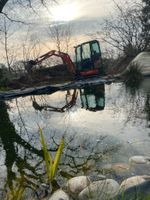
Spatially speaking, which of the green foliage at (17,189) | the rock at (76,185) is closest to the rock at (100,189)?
the rock at (76,185)

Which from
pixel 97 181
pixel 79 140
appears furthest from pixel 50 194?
pixel 79 140

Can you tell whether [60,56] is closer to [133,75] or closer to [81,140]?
[133,75]

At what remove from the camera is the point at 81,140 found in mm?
7094

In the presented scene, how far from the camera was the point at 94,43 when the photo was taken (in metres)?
22.4

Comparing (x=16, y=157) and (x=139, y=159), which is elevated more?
(x=139, y=159)

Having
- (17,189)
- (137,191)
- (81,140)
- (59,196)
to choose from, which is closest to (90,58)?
(81,140)

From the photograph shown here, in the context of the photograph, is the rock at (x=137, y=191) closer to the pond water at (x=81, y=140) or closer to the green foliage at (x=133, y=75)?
the pond water at (x=81, y=140)

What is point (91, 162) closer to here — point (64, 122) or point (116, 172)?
point (116, 172)

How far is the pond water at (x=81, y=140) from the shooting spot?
205 inches

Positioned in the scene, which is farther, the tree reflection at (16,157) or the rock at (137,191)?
the tree reflection at (16,157)

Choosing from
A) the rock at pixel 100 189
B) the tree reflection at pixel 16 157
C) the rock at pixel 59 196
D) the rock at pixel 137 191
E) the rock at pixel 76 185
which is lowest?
the tree reflection at pixel 16 157

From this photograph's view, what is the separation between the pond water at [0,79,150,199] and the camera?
5.20m

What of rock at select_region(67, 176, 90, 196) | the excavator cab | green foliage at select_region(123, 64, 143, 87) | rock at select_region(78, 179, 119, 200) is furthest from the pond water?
the excavator cab

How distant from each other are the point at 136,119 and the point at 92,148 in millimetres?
2483
